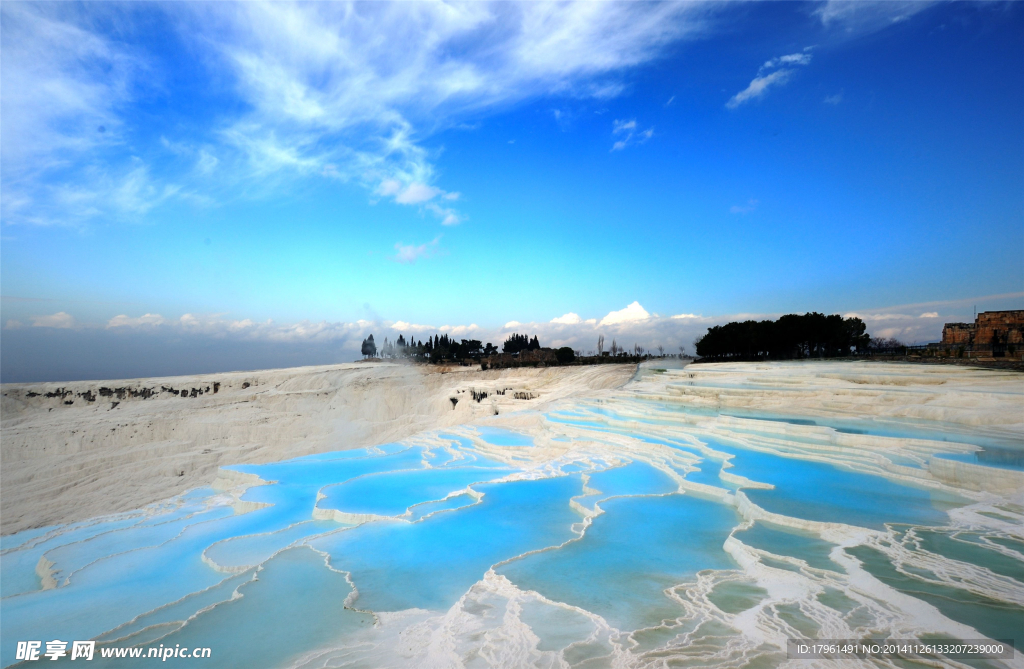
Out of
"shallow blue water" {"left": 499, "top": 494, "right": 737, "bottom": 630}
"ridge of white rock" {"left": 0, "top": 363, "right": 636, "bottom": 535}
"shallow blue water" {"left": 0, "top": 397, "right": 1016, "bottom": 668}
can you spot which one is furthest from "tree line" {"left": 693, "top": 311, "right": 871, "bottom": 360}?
"shallow blue water" {"left": 499, "top": 494, "right": 737, "bottom": 630}

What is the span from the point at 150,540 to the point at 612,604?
6280 millimetres

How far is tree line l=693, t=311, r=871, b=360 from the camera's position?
98.1ft

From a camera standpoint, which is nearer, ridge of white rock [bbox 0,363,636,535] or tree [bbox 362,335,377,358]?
ridge of white rock [bbox 0,363,636,535]

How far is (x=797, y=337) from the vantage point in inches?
1177

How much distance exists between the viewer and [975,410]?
28.1 ft

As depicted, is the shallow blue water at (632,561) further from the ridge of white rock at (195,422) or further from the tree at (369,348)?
the tree at (369,348)

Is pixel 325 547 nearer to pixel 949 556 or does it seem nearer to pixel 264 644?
pixel 264 644

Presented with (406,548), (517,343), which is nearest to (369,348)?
(517,343)

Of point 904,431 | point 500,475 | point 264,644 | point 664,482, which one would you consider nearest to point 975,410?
point 904,431

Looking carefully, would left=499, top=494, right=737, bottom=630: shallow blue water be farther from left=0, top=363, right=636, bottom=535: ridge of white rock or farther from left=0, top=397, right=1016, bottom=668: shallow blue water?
left=0, top=363, right=636, bottom=535: ridge of white rock

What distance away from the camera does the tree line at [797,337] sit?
1177 inches

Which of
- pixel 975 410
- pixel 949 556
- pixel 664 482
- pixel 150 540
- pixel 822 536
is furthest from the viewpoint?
pixel 975 410

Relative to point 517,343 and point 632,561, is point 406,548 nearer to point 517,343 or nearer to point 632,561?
point 632,561

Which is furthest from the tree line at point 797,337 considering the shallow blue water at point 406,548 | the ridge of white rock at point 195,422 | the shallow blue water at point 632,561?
the shallow blue water at point 632,561
